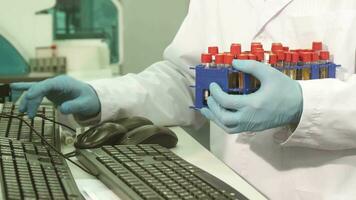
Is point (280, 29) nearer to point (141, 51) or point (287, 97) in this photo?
point (287, 97)

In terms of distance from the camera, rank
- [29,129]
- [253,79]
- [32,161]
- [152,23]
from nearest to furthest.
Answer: [32,161]
[253,79]
[29,129]
[152,23]

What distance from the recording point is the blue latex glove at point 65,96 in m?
1.13

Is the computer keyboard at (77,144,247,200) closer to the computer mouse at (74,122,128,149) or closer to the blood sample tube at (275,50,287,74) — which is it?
the computer mouse at (74,122,128,149)

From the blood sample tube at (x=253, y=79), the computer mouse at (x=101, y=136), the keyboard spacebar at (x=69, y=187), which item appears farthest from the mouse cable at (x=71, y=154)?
the blood sample tube at (x=253, y=79)

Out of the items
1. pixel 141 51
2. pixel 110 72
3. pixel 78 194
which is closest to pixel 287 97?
pixel 78 194

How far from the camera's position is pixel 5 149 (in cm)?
85

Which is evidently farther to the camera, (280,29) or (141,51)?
(141,51)

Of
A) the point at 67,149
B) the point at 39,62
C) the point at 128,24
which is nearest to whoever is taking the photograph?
the point at 67,149

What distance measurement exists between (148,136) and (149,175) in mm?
243

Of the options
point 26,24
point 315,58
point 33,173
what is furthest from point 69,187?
point 26,24

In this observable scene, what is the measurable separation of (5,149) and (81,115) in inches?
14.2

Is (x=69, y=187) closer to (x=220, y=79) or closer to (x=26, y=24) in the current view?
(x=220, y=79)

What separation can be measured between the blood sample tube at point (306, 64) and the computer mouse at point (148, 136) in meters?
0.28

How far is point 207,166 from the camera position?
0.93m
